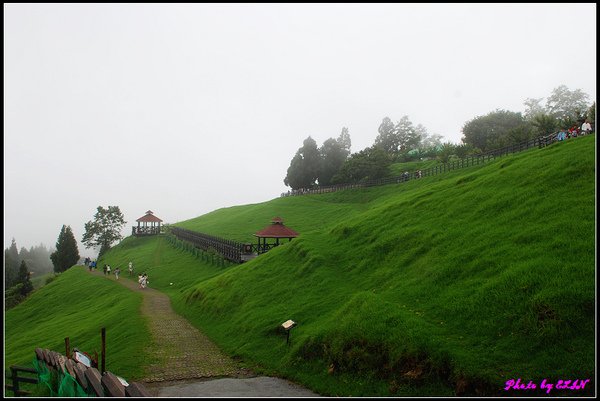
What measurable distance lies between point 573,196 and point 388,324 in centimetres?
1122

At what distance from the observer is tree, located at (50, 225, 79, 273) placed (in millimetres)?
75556

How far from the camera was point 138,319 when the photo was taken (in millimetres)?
24141

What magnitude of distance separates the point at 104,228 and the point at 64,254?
28.8ft

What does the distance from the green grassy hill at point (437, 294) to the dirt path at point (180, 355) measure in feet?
2.60

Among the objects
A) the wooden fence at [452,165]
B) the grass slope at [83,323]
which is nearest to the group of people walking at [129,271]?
the grass slope at [83,323]

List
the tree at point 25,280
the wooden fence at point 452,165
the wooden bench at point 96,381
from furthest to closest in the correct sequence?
the tree at point 25,280 → the wooden fence at point 452,165 → the wooden bench at point 96,381

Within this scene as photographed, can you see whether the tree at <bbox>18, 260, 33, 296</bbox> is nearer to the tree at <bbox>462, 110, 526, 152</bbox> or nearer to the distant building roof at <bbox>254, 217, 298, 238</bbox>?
the distant building roof at <bbox>254, 217, 298, 238</bbox>

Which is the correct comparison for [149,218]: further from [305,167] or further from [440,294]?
[440,294]

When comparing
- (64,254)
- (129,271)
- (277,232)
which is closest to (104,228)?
(64,254)

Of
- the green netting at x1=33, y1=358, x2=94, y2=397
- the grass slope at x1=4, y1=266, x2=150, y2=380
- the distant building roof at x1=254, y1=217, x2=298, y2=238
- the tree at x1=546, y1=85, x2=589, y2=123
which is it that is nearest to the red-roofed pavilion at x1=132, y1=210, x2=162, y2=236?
the grass slope at x1=4, y1=266, x2=150, y2=380

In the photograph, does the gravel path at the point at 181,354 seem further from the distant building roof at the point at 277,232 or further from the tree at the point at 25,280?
the tree at the point at 25,280

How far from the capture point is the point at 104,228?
77562 millimetres

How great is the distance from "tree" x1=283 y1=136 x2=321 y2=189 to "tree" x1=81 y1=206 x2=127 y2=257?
3774 centimetres

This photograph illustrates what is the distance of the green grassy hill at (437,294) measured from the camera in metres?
→ 10.7
